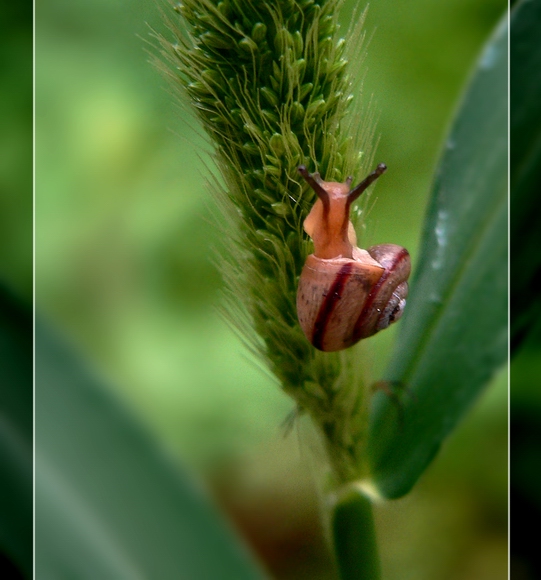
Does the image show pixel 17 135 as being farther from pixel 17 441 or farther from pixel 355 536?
pixel 355 536

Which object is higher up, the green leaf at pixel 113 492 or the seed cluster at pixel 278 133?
the seed cluster at pixel 278 133

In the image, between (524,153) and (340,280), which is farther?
(524,153)

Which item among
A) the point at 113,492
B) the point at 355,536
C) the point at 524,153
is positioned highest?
the point at 524,153

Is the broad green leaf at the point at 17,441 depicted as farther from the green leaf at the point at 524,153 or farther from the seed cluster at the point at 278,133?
the green leaf at the point at 524,153

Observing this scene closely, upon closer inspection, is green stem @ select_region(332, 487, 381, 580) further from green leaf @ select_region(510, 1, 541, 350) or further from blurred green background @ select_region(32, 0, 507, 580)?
green leaf @ select_region(510, 1, 541, 350)

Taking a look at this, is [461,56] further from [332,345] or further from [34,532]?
[34,532]

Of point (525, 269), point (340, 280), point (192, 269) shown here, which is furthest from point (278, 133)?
point (525, 269)

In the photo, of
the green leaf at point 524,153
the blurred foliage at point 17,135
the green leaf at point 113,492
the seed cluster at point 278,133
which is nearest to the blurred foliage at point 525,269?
the green leaf at point 524,153

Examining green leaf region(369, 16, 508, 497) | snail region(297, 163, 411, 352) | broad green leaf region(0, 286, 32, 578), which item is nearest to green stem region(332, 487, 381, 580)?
green leaf region(369, 16, 508, 497)
